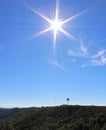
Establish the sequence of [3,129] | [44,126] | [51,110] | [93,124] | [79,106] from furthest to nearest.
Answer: [51,110] < [79,106] < [3,129] < [44,126] < [93,124]

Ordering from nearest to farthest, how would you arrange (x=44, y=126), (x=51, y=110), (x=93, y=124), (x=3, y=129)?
(x=93, y=124), (x=44, y=126), (x=3, y=129), (x=51, y=110)

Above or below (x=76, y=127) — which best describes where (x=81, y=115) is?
above

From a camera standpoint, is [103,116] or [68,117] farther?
[68,117]

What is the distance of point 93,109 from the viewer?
52.9 metres

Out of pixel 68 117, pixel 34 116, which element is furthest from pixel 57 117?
pixel 34 116

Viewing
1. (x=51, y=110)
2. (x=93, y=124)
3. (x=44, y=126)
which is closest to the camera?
(x=93, y=124)

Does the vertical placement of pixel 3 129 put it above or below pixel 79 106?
below

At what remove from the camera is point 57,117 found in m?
57.4

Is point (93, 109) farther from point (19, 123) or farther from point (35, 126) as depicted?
point (19, 123)

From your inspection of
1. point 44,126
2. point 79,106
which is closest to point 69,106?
point 79,106

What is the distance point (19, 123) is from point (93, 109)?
1663 cm

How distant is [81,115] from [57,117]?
702 cm

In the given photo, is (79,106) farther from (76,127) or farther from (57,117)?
(76,127)

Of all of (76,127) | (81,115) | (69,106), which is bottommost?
(76,127)
